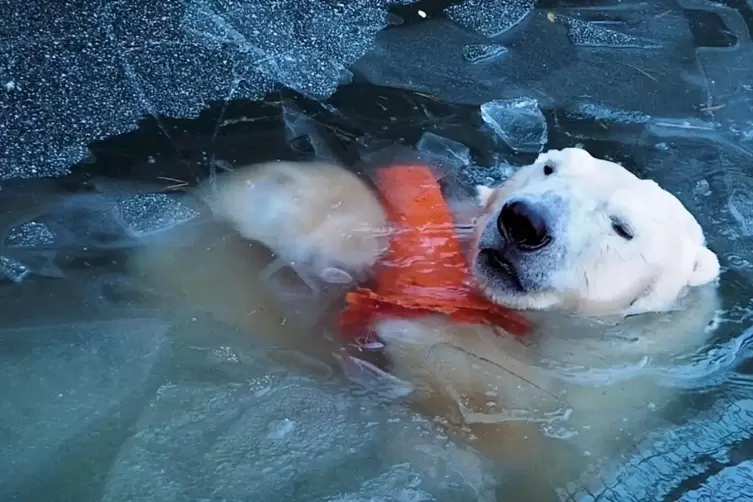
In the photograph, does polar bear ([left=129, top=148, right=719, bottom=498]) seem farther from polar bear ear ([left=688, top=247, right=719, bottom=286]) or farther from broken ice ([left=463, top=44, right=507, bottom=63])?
broken ice ([left=463, top=44, right=507, bottom=63])

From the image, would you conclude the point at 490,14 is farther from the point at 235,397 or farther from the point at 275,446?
the point at 275,446

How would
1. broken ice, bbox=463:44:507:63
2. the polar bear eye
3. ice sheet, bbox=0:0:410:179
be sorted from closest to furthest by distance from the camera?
the polar bear eye, ice sheet, bbox=0:0:410:179, broken ice, bbox=463:44:507:63

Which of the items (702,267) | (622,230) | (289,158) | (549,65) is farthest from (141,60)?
(702,267)

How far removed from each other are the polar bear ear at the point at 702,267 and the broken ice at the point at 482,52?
181 cm

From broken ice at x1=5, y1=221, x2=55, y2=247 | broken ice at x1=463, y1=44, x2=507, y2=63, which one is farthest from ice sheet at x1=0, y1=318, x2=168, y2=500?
broken ice at x1=463, y1=44, x2=507, y2=63

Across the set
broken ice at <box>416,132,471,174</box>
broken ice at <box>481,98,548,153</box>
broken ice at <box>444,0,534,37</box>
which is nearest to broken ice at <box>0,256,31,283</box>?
broken ice at <box>416,132,471,174</box>

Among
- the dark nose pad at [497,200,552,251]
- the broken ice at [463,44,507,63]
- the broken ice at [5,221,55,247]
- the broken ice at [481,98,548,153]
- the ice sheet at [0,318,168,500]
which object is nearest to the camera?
the ice sheet at [0,318,168,500]

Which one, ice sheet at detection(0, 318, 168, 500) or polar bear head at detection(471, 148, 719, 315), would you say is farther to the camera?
polar bear head at detection(471, 148, 719, 315)

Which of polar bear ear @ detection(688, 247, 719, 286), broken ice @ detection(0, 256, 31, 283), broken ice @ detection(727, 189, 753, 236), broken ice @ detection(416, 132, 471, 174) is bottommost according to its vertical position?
broken ice @ detection(727, 189, 753, 236)

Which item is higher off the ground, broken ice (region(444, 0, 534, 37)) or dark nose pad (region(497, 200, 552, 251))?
dark nose pad (region(497, 200, 552, 251))

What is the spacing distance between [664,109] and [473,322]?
1995mm

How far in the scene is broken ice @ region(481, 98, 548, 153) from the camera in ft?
14.5

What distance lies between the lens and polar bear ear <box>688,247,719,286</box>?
11.6ft

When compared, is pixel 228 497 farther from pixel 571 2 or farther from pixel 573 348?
pixel 571 2
